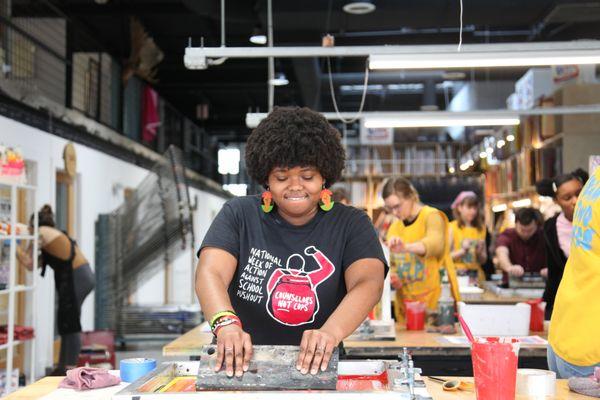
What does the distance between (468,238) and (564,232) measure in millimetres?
3199

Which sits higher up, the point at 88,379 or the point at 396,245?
the point at 396,245

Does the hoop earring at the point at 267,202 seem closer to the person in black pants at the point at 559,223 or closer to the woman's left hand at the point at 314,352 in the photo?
the woman's left hand at the point at 314,352

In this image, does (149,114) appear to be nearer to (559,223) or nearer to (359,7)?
(359,7)

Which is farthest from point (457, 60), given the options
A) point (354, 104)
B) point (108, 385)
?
point (354, 104)

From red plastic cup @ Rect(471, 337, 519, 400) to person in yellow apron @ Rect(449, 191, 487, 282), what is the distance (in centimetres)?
557

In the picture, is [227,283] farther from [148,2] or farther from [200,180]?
[200,180]

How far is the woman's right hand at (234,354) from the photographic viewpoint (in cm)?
181

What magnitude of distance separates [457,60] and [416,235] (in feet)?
4.04

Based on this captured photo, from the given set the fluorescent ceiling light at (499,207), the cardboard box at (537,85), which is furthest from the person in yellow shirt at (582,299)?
the fluorescent ceiling light at (499,207)

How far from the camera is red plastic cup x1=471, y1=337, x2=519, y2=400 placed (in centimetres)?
192

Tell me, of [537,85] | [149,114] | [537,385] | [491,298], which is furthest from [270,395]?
[149,114]

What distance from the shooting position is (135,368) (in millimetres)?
2271

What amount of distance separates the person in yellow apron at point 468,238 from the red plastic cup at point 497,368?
5.57 metres

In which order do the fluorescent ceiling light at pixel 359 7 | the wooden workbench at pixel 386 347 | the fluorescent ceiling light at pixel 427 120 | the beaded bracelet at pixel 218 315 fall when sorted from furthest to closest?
the fluorescent ceiling light at pixel 359 7 → the fluorescent ceiling light at pixel 427 120 → the wooden workbench at pixel 386 347 → the beaded bracelet at pixel 218 315
